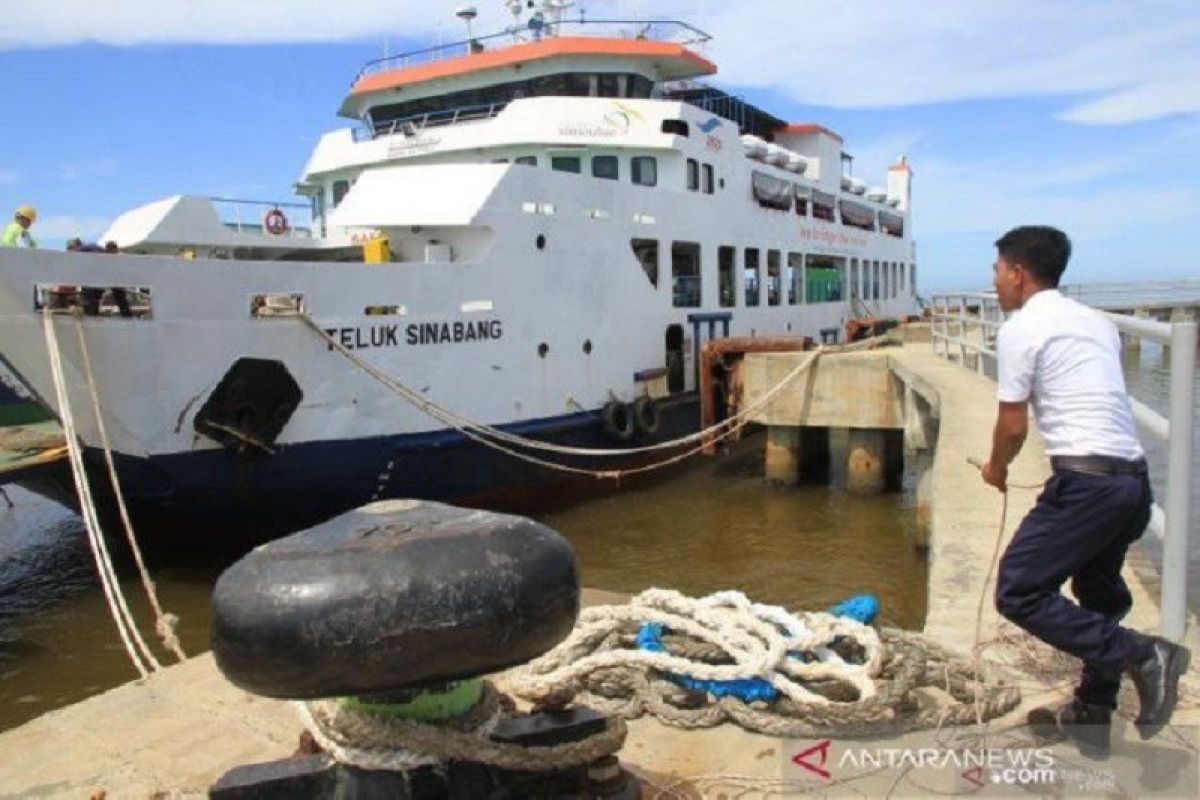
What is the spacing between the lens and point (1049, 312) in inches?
104

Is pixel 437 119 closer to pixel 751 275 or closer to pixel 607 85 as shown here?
pixel 607 85

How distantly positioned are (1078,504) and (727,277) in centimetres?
1269

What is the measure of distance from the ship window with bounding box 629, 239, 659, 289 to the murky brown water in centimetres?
275

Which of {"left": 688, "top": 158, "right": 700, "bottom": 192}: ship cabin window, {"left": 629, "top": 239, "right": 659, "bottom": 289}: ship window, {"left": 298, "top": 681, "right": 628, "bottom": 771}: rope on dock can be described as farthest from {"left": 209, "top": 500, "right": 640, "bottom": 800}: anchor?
{"left": 688, "top": 158, "right": 700, "bottom": 192}: ship cabin window

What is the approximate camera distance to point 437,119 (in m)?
14.6

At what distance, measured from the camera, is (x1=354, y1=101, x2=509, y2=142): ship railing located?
14039 mm

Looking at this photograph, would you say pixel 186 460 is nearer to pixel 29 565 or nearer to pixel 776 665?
pixel 29 565

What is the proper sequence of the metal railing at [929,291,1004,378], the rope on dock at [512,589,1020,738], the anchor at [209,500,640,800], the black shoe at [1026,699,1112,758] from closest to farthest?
the anchor at [209,500,640,800], the black shoe at [1026,699,1112,758], the rope on dock at [512,589,1020,738], the metal railing at [929,291,1004,378]

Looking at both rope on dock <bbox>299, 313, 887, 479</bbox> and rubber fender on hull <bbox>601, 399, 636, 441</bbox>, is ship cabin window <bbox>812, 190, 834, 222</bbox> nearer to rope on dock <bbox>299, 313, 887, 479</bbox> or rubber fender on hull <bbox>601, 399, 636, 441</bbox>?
rope on dock <bbox>299, 313, 887, 479</bbox>

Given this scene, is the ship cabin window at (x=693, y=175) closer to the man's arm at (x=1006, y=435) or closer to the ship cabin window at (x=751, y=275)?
the ship cabin window at (x=751, y=275)

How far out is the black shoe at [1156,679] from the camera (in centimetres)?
257

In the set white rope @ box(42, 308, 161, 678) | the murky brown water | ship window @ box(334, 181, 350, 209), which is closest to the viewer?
white rope @ box(42, 308, 161, 678)

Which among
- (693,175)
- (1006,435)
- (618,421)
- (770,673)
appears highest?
(693,175)

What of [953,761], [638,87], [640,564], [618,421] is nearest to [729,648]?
[953,761]
